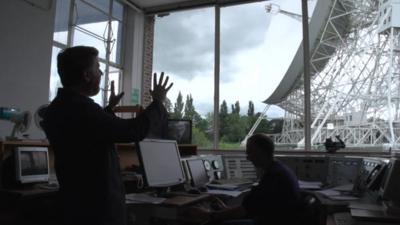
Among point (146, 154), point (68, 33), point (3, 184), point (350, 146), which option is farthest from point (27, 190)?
point (350, 146)

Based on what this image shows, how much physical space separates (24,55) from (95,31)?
5.00 feet

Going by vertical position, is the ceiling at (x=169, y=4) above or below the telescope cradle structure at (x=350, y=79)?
above

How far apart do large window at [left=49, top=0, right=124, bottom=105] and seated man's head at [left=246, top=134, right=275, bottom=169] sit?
2395 millimetres

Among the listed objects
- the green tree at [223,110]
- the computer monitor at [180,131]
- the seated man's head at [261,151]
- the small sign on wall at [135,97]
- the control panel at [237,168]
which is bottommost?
the control panel at [237,168]

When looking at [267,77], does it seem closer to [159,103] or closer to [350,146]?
[350,146]

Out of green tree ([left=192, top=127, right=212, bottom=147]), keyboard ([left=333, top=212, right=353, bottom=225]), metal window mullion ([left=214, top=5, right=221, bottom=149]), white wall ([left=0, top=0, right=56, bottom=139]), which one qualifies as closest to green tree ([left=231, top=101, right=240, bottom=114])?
metal window mullion ([left=214, top=5, right=221, bottom=149])

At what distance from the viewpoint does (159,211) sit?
7.13 feet

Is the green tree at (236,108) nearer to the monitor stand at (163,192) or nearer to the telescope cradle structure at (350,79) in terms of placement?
the telescope cradle structure at (350,79)

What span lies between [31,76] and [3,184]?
5.10 feet

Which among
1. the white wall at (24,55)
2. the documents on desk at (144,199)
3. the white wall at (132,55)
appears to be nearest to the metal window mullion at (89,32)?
the white wall at (132,55)

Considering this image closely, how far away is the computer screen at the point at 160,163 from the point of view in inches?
91.5

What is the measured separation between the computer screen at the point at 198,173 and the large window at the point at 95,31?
1.69 m

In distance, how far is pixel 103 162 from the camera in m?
1.23

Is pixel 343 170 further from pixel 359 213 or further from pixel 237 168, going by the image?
pixel 359 213
